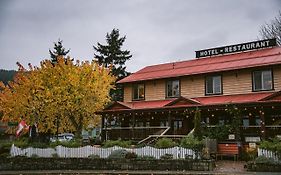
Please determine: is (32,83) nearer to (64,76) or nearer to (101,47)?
(64,76)

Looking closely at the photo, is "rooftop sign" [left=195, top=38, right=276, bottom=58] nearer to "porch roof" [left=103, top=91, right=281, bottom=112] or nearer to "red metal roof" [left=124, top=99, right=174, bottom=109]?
"porch roof" [left=103, top=91, right=281, bottom=112]

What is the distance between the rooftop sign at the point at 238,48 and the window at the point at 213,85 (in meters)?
4.98

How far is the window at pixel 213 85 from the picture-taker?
25.1 metres

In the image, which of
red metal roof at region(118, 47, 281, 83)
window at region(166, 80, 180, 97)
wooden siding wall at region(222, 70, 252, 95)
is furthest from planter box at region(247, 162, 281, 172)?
window at region(166, 80, 180, 97)

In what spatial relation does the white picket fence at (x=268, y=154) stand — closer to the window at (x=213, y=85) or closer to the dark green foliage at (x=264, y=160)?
the dark green foliage at (x=264, y=160)

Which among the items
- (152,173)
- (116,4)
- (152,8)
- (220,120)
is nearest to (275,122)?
(220,120)

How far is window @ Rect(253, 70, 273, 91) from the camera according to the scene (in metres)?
22.8

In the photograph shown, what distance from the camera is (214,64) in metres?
27.0

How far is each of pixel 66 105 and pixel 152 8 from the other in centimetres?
1149

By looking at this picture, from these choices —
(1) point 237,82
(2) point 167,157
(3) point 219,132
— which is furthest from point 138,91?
(2) point 167,157

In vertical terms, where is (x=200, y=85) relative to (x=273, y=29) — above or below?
below

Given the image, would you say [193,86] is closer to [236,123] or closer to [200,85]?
[200,85]

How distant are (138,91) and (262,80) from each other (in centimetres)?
1159

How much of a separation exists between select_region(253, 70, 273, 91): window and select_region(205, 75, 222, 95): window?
281 cm
